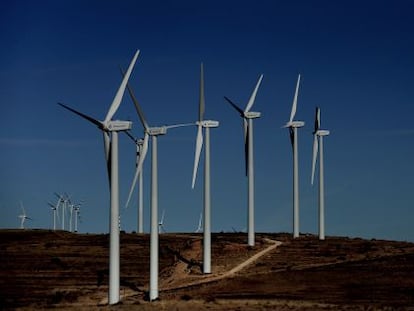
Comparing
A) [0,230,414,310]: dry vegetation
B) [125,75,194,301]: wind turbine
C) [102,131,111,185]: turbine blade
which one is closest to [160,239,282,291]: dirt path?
[0,230,414,310]: dry vegetation

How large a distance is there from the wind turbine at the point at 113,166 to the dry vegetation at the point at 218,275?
2.62 m

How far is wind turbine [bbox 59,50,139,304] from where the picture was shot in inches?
2847

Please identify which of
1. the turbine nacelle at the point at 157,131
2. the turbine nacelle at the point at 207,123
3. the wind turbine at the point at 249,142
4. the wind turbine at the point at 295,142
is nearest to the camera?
the turbine nacelle at the point at 157,131

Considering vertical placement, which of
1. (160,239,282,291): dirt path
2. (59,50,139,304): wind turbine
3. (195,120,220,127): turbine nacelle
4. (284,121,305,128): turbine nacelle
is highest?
(284,121,305,128): turbine nacelle

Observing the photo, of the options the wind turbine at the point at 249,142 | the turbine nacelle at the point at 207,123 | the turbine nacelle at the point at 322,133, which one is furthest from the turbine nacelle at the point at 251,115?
the turbine nacelle at the point at 322,133

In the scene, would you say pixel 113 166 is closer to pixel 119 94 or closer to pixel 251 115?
pixel 119 94

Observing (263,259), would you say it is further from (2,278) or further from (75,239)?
(75,239)

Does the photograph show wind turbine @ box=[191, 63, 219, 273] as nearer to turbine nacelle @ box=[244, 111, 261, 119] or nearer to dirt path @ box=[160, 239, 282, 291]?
dirt path @ box=[160, 239, 282, 291]

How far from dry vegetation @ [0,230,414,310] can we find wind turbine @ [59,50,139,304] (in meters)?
2.62

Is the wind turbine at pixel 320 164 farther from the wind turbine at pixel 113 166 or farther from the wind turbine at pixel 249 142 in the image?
the wind turbine at pixel 113 166

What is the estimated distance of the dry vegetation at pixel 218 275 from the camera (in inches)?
2997

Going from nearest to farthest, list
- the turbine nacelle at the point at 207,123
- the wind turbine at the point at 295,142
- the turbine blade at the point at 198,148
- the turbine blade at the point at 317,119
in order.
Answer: the turbine blade at the point at 198,148
the turbine nacelle at the point at 207,123
the wind turbine at the point at 295,142
the turbine blade at the point at 317,119

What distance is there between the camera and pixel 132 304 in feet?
242

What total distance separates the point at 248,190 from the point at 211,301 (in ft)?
129
